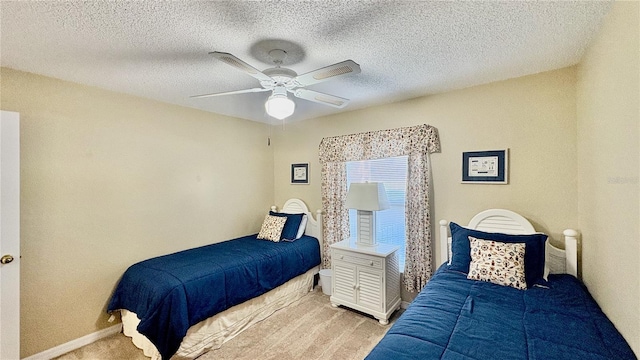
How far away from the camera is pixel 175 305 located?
2.15 m

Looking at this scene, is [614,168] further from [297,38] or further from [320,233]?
[320,233]

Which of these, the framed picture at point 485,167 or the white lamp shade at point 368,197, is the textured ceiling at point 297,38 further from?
the white lamp shade at point 368,197

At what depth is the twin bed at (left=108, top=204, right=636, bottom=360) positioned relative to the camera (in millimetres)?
1295

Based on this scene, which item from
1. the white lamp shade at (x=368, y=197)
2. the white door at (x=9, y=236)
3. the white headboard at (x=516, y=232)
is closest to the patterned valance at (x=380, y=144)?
the white lamp shade at (x=368, y=197)

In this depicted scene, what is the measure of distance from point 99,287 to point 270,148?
2.72m

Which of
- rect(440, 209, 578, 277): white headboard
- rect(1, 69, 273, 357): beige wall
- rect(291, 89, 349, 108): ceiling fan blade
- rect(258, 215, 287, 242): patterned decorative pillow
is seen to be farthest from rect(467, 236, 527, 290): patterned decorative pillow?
rect(1, 69, 273, 357): beige wall

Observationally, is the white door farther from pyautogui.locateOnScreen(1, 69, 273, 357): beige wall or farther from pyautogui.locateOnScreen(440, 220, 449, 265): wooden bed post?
pyautogui.locateOnScreen(440, 220, 449, 265): wooden bed post

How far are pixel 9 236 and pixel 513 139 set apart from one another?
4.15 m

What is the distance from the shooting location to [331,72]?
162cm

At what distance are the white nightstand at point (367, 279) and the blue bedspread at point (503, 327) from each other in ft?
2.90

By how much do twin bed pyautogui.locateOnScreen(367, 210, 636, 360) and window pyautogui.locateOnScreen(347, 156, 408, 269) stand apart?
0.88m

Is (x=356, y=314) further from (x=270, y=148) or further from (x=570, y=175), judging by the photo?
(x=270, y=148)

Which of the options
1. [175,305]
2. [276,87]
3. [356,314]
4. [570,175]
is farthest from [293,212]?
[570,175]

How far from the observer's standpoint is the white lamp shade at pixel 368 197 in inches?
114
